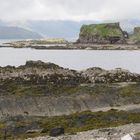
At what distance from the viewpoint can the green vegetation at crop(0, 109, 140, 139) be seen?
109 feet

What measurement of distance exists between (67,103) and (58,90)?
3.38 m

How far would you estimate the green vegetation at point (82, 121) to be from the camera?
33344 millimetres

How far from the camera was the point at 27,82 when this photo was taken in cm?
5253

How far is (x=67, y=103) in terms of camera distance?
149 ft

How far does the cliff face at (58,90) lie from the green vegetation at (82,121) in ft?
17.9

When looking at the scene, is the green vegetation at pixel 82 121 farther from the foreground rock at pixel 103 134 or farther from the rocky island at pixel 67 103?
the foreground rock at pixel 103 134

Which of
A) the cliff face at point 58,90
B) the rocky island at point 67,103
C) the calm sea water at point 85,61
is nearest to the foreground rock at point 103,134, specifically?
the rocky island at point 67,103

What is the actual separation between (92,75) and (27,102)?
579 inches

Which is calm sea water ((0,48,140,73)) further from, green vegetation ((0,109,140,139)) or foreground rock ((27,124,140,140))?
foreground rock ((27,124,140,140))

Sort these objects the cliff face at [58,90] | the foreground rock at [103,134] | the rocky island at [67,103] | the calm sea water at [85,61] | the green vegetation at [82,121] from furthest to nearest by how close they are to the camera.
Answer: the calm sea water at [85,61], the cliff face at [58,90], the green vegetation at [82,121], the rocky island at [67,103], the foreground rock at [103,134]

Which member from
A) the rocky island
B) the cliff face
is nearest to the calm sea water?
the cliff face

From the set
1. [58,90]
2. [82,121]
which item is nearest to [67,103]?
[58,90]

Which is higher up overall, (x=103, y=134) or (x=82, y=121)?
(x=103, y=134)

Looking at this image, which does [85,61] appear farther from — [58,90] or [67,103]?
[67,103]
